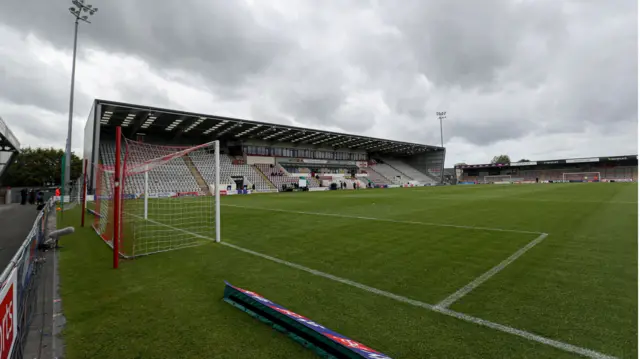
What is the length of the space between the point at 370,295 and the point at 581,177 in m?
91.5

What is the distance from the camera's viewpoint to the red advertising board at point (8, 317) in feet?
7.43

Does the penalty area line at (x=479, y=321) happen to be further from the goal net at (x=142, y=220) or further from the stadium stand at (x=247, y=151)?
the stadium stand at (x=247, y=151)

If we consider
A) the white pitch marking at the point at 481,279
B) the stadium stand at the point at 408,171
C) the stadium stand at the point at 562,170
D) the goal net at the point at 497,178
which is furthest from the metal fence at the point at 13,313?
the goal net at the point at 497,178

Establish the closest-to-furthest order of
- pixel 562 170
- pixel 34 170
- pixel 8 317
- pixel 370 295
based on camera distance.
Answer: pixel 8 317 < pixel 370 295 < pixel 34 170 < pixel 562 170

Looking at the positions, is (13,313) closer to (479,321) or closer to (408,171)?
(479,321)

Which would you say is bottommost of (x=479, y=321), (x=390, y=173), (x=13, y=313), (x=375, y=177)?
(x=479, y=321)

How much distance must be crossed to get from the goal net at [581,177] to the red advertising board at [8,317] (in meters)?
93.2

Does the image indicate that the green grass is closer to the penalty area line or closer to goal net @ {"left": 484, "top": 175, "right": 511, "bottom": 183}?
the penalty area line

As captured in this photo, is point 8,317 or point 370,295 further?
point 370,295

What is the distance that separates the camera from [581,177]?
230ft

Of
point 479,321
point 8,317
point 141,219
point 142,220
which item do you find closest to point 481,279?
point 479,321

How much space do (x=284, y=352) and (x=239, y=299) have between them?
4.06 feet

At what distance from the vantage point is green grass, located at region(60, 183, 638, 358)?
2811mm

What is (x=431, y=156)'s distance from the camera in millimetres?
72062
